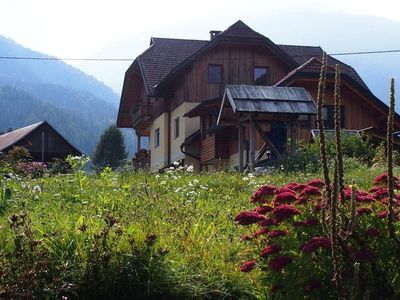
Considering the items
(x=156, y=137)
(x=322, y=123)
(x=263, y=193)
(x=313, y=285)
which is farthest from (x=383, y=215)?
(x=156, y=137)

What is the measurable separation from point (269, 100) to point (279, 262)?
16.3 metres

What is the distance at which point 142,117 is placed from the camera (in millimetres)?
40062

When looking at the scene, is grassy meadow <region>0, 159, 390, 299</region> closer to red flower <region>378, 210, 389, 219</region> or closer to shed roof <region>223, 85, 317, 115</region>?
red flower <region>378, 210, 389, 219</region>

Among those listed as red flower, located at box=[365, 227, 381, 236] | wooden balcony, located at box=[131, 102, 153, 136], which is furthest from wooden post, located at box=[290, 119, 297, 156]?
wooden balcony, located at box=[131, 102, 153, 136]

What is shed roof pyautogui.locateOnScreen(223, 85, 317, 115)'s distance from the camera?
2108 centimetres

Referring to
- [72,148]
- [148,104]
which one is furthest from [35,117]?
[148,104]

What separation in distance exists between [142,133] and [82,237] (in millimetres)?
38984

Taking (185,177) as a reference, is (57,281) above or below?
below

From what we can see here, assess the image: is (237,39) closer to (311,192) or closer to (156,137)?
(156,137)

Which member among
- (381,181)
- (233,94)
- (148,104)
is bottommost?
(381,181)

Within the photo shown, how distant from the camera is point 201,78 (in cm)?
3453

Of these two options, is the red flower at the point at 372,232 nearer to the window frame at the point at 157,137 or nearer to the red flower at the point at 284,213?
the red flower at the point at 284,213

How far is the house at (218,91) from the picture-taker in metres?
30.5

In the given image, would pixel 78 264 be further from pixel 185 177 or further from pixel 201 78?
pixel 201 78
